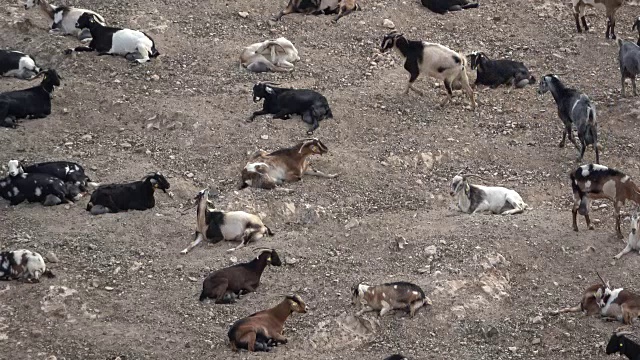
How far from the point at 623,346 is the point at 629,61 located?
7.26 metres

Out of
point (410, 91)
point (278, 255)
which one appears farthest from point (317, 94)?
point (278, 255)

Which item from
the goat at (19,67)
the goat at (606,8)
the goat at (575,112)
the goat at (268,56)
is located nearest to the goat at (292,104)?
the goat at (268,56)

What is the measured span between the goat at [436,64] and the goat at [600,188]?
360 centimetres

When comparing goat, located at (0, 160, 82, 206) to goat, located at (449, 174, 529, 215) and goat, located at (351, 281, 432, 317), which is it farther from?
goat, located at (449, 174, 529, 215)

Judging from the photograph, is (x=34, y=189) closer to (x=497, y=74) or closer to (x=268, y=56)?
(x=268, y=56)

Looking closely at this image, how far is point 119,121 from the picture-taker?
62.8ft

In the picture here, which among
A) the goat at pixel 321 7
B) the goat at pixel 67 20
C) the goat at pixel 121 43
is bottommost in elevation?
the goat at pixel 67 20

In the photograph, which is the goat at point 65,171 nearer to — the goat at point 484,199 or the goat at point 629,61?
the goat at point 484,199

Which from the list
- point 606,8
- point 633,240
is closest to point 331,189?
point 633,240

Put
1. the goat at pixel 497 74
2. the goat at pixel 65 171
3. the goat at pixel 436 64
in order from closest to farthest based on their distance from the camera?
the goat at pixel 65 171
the goat at pixel 436 64
the goat at pixel 497 74

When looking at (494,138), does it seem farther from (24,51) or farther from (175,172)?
(24,51)

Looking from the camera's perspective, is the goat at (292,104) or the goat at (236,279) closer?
the goat at (236,279)

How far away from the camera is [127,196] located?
16906mm

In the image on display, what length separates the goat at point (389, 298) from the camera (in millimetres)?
14398
